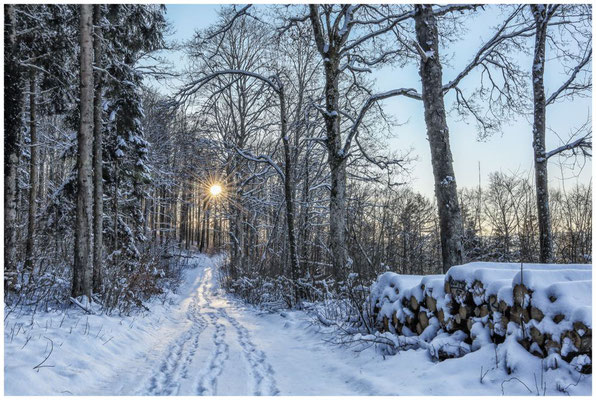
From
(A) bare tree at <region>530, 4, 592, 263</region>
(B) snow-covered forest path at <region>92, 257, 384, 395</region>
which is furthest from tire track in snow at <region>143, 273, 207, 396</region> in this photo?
(A) bare tree at <region>530, 4, 592, 263</region>

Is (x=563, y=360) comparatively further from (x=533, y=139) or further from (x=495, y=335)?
(x=533, y=139)

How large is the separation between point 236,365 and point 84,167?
5.44m

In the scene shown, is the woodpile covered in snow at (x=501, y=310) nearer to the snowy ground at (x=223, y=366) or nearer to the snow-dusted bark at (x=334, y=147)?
the snowy ground at (x=223, y=366)

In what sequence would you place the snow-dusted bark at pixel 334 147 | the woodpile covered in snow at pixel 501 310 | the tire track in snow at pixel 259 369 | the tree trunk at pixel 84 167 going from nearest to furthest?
the woodpile covered in snow at pixel 501 310, the tire track in snow at pixel 259 369, the tree trunk at pixel 84 167, the snow-dusted bark at pixel 334 147

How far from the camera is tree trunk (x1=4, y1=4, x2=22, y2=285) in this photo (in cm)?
746

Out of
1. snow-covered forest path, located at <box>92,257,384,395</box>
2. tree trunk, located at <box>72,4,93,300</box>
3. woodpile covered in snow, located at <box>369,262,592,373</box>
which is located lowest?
snow-covered forest path, located at <box>92,257,384,395</box>

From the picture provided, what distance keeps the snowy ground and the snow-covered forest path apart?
11 mm

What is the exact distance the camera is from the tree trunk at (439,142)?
19.5 ft

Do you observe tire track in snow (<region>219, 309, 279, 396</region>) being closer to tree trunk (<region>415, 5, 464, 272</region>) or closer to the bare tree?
tree trunk (<region>415, 5, 464, 272</region>)

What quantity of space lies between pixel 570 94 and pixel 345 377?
1014cm

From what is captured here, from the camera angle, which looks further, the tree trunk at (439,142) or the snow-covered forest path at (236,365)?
the tree trunk at (439,142)

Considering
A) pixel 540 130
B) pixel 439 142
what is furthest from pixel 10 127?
pixel 540 130

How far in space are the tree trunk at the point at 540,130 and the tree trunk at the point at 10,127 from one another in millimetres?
11625

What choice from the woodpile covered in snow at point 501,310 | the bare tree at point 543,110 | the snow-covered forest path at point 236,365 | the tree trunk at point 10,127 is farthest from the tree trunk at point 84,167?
the bare tree at point 543,110
